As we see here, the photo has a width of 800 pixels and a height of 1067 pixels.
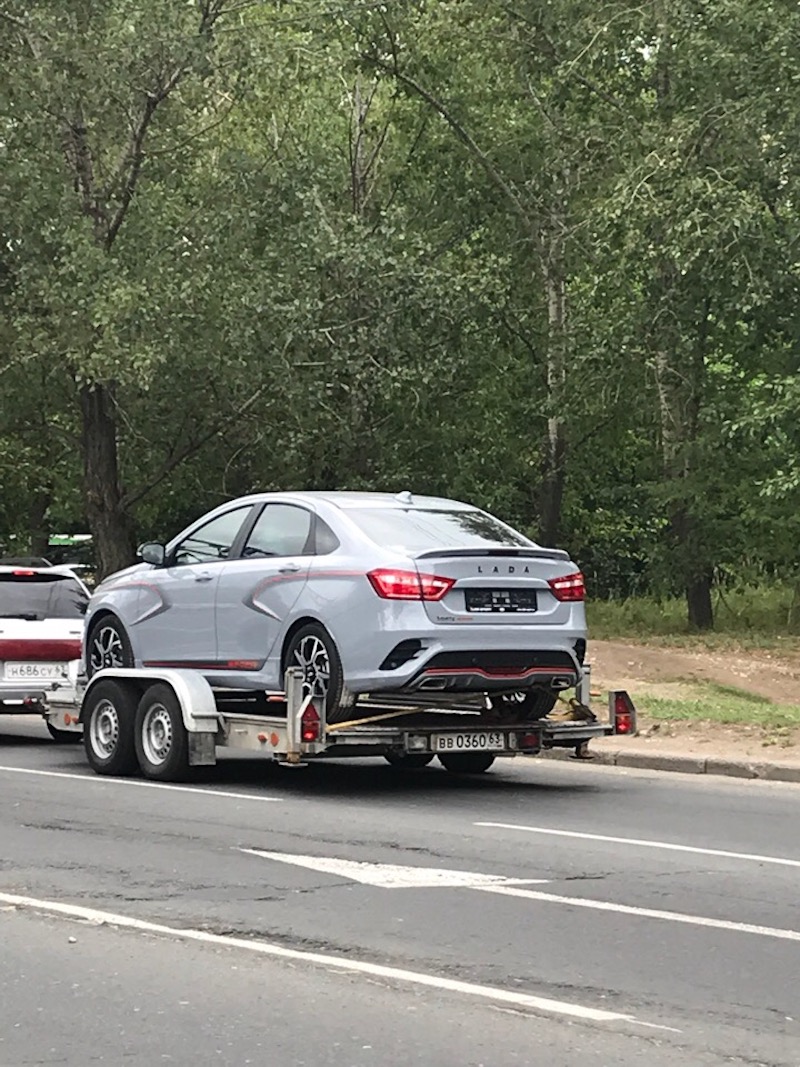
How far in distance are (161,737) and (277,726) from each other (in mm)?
1500

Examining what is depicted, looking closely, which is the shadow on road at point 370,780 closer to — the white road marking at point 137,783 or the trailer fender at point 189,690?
the white road marking at point 137,783

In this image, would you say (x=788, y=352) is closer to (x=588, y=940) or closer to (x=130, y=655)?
(x=130, y=655)

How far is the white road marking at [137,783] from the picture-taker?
13.9m

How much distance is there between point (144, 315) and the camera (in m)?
29.9

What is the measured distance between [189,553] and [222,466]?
22511mm

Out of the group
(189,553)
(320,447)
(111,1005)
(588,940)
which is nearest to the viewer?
(111,1005)

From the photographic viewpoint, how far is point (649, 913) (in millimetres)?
9047

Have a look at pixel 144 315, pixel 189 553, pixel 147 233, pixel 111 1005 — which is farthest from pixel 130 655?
pixel 147 233

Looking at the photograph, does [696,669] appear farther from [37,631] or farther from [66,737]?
[37,631]

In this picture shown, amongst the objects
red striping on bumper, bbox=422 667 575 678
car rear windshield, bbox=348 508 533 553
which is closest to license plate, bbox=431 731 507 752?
red striping on bumper, bbox=422 667 575 678

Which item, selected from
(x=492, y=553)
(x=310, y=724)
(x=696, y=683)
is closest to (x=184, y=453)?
(x=696, y=683)

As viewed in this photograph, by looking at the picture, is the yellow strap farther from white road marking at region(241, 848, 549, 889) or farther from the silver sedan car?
white road marking at region(241, 848, 549, 889)

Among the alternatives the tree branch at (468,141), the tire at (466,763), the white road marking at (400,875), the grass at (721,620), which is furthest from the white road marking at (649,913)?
the tree branch at (468,141)

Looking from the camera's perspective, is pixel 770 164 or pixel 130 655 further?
pixel 770 164
